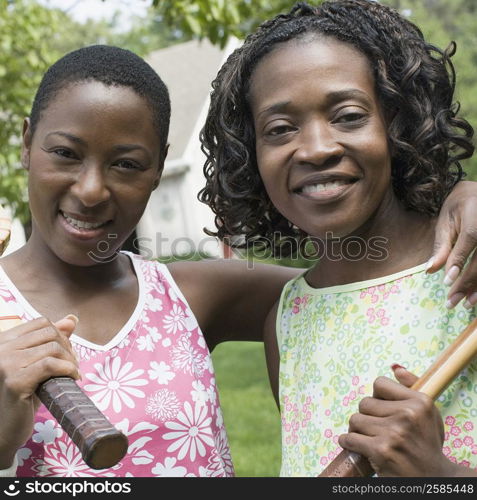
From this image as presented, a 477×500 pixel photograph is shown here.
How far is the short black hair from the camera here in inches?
101

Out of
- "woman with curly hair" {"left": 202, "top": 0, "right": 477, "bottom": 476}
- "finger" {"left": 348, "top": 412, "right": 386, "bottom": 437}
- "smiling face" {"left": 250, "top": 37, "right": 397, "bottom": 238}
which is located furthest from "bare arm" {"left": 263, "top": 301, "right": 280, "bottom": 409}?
"finger" {"left": 348, "top": 412, "right": 386, "bottom": 437}

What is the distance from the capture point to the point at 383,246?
250 centimetres

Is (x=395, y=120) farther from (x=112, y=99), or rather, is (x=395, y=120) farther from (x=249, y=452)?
(x=249, y=452)

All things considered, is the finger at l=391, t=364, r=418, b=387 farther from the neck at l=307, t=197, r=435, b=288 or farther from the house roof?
the house roof

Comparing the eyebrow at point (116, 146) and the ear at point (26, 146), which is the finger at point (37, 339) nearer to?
the eyebrow at point (116, 146)

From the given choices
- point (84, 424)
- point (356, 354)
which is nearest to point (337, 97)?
point (356, 354)

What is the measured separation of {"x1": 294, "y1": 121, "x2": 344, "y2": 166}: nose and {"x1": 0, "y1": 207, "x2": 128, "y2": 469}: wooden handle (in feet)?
3.06

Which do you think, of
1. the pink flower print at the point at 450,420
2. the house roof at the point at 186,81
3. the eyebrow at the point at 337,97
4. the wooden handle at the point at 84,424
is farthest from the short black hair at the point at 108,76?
the house roof at the point at 186,81

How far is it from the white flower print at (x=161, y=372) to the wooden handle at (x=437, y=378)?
695 millimetres

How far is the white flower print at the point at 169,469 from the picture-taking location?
245cm

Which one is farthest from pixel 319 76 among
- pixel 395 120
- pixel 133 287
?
pixel 133 287

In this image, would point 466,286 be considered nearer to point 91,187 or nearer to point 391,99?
point 391,99

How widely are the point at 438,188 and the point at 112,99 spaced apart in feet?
3.53

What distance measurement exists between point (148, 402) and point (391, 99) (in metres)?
1.21
